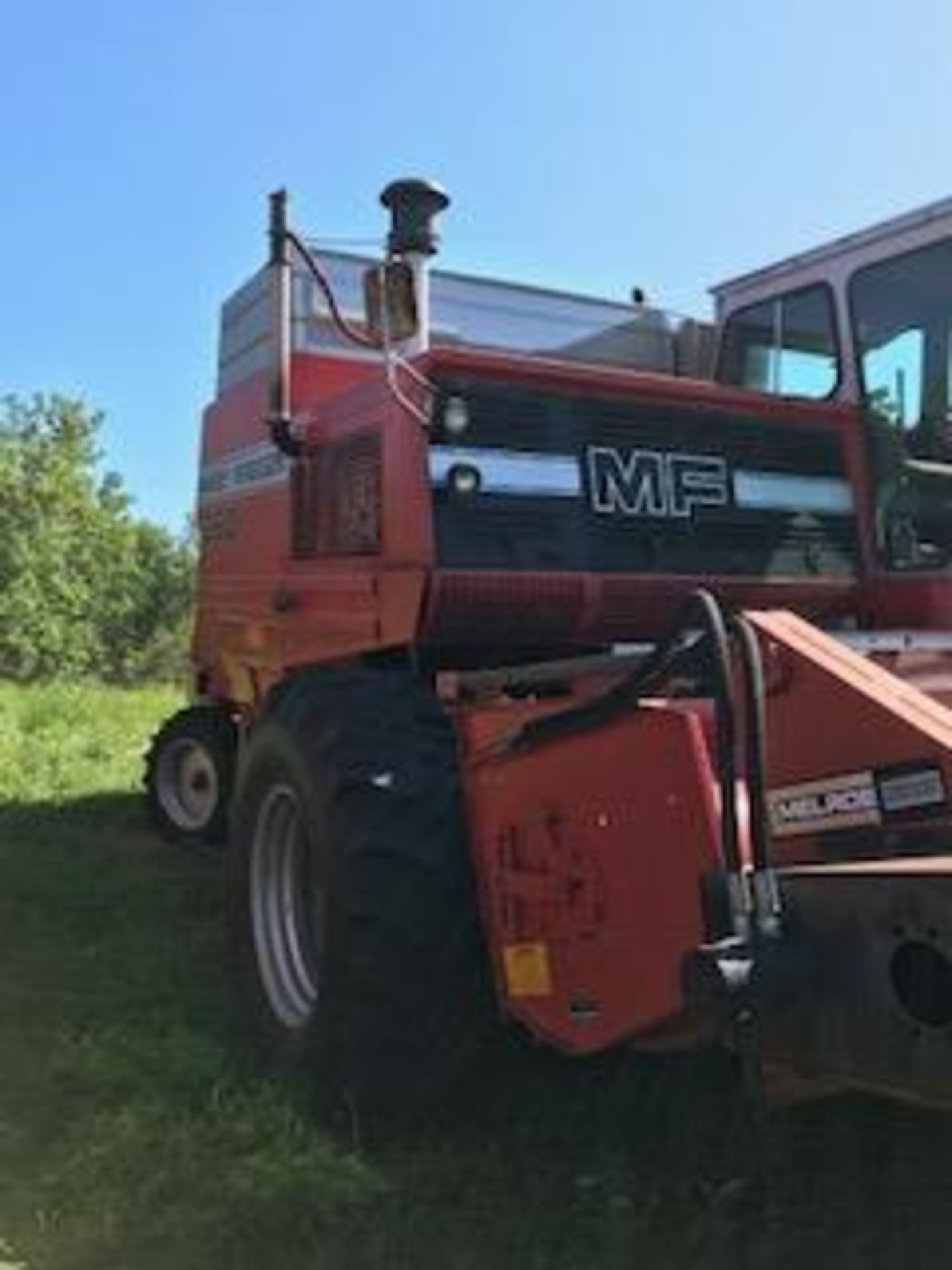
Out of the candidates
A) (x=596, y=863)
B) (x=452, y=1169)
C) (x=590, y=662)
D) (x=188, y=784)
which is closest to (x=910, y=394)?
(x=590, y=662)

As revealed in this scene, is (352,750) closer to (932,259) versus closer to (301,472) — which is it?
(301,472)

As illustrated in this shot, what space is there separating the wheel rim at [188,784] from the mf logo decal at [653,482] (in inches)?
156

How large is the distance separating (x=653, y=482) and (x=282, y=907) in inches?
69.5

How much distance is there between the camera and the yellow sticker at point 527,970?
505 cm

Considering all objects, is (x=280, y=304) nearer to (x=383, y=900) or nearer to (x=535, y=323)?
(x=535, y=323)

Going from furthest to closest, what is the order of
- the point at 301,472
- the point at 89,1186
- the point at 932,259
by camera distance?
1. the point at 301,472
2. the point at 932,259
3. the point at 89,1186

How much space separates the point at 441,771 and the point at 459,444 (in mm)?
1199

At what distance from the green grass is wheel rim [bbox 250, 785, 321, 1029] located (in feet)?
0.81

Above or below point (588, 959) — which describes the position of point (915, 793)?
above

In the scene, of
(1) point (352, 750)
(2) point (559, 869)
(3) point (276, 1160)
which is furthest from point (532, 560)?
(3) point (276, 1160)

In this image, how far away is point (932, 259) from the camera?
6625mm

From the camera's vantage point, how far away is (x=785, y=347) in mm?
7285

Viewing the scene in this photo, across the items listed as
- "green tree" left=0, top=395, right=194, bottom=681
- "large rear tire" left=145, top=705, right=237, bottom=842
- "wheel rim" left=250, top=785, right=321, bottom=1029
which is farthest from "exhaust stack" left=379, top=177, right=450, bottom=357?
"green tree" left=0, top=395, right=194, bottom=681

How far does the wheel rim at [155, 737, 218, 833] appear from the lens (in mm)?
10031
